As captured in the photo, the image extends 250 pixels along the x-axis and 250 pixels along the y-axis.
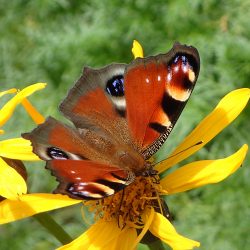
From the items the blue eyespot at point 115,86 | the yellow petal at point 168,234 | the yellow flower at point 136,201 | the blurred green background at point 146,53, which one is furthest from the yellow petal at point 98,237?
the blurred green background at point 146,53

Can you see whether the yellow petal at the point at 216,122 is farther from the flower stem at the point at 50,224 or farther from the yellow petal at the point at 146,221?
the flower stem at the point at 50,224

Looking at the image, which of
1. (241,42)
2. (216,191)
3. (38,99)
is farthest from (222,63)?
(38,99)

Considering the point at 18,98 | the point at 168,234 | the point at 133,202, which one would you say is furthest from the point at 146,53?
the point at 168,234

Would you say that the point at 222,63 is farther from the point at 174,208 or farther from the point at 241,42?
the point at 174,208

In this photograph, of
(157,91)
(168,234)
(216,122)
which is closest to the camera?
(168,234)

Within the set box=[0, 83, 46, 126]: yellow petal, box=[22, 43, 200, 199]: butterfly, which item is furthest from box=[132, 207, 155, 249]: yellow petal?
box=[0, 83, 46, 126]: yellow petal

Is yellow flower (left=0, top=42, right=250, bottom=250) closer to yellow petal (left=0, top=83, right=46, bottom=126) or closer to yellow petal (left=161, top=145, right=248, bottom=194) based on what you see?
yellow petal (left=161, top=145, right=248, bottom=194)

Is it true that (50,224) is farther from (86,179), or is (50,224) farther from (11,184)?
(86,179)

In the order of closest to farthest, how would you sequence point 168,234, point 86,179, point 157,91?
point 86,179, point 168,234, point 157,91
